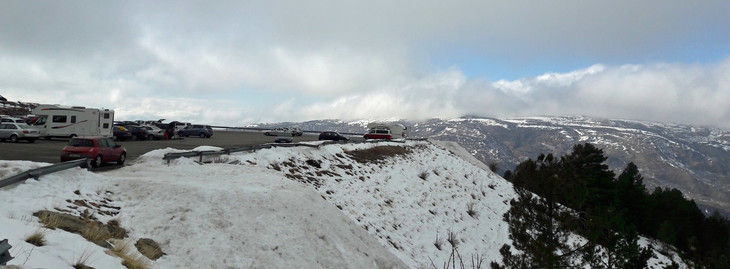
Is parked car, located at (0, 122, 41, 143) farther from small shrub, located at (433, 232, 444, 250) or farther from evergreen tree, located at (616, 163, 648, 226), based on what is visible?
evergreen tree, located at (616, 163, 648, 226)

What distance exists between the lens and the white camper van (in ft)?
100

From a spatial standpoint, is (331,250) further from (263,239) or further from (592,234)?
(592,234)

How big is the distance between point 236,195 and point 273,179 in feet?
11.0

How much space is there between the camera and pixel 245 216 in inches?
374

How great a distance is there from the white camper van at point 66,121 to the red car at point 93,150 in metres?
19.1

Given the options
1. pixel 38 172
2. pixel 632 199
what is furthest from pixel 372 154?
pixel 632 199

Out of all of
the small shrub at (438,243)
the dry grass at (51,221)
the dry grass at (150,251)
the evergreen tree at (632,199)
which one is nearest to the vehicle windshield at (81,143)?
the dry grass at (51,221)

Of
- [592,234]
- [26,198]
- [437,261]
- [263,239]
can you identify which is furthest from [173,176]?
[592,234]

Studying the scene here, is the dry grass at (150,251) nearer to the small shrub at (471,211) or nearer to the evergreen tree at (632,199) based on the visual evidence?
the small shrub at (471,211)

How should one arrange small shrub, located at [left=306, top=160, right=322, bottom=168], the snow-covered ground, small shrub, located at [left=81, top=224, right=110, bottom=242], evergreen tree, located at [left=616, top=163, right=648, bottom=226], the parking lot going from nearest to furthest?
small shrub, located at [left=81, top=224, right=110, bottom=242]
the snow-covered ground
the parking lot
small shrub, located at [left=306, top=160, right=322, bottom=168]
evergreen tree, located at [left=616, top=163, right=648, bottom=226]

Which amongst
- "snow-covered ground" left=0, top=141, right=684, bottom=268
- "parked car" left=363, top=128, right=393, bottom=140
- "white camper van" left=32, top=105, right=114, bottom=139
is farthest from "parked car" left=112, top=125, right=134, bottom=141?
"parked car" left=363, top=128, right=393, bottom=140

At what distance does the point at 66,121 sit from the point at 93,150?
20862mm

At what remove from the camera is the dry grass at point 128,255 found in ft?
20.7

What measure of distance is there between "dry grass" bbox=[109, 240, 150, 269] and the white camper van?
31.5 metres
